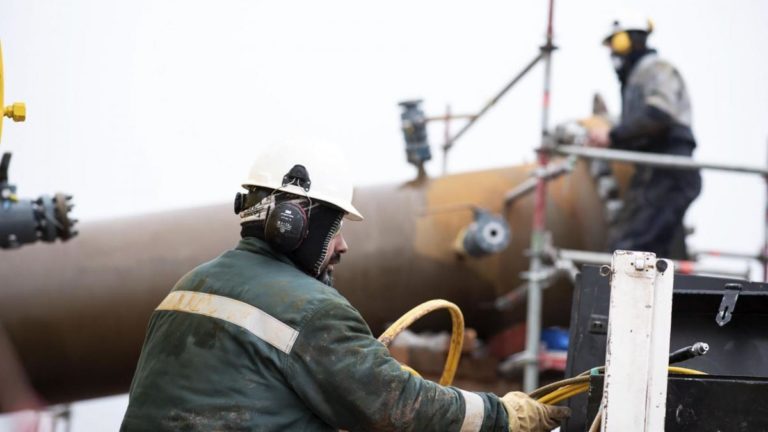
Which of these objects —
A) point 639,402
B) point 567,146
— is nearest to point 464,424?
point 639,402

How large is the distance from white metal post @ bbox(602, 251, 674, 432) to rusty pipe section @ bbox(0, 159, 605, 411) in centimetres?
471

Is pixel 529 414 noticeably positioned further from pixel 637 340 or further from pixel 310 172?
pixel 310 172

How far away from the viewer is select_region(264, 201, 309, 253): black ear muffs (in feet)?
12.1

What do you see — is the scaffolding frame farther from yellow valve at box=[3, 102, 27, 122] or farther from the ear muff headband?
yellow valve at box=[3, 102, 27, 122]

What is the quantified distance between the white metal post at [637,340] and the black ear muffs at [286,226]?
98 centimetres

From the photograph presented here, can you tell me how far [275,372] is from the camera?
3.49 meters

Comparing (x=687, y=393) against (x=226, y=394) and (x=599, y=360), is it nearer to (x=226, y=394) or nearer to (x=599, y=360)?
(x=599, y=360)

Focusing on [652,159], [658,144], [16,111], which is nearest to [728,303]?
[16,111]

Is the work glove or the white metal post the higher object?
the white metal post

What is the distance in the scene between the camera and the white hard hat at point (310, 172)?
3.87 meters

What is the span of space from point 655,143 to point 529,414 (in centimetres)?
425

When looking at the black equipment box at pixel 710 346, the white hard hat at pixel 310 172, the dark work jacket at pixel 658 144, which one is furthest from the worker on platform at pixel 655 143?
the white hard hat at pixel 310 172

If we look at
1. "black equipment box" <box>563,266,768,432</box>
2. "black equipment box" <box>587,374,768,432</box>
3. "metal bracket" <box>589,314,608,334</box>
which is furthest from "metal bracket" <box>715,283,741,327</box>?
"metal bracket" <box>589,314,608,334</box>

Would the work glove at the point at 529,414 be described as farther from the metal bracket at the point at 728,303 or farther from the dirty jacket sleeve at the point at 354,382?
the metal bracket at the point at 728,303
